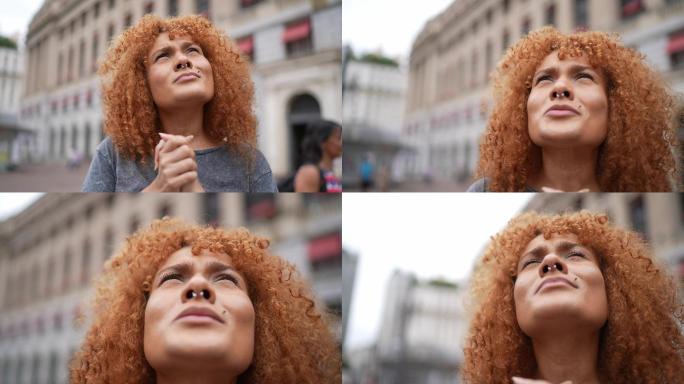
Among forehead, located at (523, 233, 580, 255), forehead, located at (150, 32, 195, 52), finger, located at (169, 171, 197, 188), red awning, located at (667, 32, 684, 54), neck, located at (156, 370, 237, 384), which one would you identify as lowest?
neck, located at (156, 370, 237, 384)

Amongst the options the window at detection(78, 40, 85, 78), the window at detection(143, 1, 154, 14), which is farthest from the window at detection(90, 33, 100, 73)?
the window at detection(143, 1, 154, 14)

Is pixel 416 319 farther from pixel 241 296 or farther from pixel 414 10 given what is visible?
pixel 414 10

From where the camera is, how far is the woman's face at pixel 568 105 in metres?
2.18

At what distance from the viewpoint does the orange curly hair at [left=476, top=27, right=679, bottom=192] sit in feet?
7.45

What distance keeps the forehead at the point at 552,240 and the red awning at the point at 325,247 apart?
64 cm

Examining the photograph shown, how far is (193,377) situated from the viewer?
2.06 metres

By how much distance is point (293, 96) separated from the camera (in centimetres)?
247

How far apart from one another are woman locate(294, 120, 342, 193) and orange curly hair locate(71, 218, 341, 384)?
317 millimetres

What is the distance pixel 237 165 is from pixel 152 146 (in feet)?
0.90

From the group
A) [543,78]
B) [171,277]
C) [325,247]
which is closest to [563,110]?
[543,78]

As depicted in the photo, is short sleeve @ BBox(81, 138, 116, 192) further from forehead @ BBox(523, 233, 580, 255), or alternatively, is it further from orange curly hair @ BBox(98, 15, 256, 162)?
forehead @ BBox(523, 233, 580, 255)

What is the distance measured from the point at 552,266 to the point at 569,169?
349 millimetres

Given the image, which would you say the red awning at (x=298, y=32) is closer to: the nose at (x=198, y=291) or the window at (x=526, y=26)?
the window at (x=526, y=26)

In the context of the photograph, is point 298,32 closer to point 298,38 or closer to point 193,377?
point 298,38
